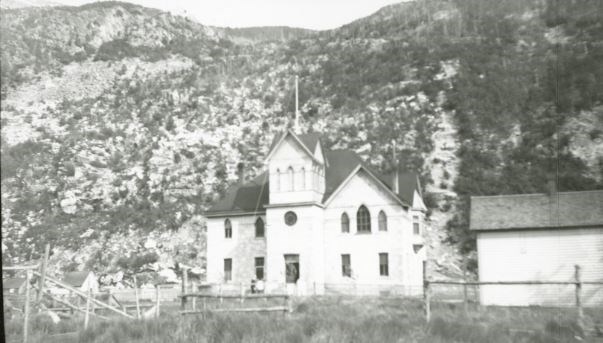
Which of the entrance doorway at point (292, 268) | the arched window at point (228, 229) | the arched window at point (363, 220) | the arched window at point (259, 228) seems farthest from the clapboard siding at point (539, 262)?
the arched window at point (228, 229)

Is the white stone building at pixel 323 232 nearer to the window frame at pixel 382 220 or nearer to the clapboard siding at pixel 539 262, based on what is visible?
the window frame at pixel 382 220

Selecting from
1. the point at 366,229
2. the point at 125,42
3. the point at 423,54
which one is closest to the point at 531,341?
the point at 366,229

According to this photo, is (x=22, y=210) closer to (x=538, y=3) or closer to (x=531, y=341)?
(x=531, y=341)

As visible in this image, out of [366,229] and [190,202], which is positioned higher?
[190,202]

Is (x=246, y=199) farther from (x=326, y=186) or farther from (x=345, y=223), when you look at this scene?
(x=345, y=223)

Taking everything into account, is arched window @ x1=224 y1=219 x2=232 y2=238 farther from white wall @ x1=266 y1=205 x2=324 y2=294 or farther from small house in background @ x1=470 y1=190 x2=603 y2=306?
small house in background @ x1=470 y1=190 x2=603 y2=306

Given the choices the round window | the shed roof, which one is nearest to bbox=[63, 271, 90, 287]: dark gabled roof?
the shed roof
